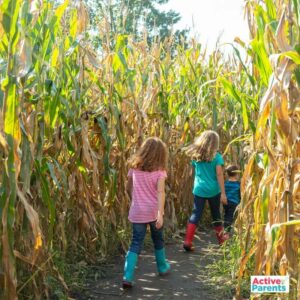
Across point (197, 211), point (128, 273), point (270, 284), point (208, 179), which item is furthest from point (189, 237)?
point (270, 284)

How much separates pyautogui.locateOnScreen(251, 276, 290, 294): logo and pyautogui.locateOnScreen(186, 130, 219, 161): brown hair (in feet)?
7.88

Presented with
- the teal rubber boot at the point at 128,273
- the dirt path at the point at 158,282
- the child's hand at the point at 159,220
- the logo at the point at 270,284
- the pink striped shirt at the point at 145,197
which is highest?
the pink striped shirt at the point at 145,197

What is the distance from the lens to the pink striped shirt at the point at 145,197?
4.12m

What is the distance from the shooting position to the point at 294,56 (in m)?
2.43

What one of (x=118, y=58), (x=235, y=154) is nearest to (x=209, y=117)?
(x=235, y=154)

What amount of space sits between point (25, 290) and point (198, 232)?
10.8 feet

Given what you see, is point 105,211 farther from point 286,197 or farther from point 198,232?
point 286,197

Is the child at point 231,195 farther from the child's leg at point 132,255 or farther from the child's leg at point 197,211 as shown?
the child's leg at point 132,255

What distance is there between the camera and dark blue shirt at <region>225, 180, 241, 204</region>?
5.83 meters

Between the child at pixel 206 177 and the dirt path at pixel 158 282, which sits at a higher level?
the child at pixel 206 177

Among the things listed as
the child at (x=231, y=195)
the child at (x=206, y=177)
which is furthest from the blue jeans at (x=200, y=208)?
the child at (x=231, y=195)

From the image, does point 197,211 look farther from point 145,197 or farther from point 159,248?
point 145,197

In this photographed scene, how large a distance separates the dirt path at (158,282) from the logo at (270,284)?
A: 30.6 inches

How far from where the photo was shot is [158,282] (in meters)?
4.16
